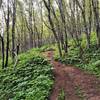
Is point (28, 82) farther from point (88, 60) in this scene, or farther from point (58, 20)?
point (58, 20)

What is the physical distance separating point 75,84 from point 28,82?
309 centimetres

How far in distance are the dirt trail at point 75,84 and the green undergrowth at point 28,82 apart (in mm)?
519

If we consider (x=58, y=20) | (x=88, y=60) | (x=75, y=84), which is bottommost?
(x=75, y=84)

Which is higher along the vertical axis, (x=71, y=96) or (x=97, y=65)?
(x=97, y=65)

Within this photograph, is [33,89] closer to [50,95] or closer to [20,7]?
[50,95]

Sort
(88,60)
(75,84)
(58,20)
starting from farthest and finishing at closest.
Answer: (58,20) → (88,60) → (75,84)

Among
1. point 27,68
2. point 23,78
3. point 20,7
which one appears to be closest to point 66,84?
point 23,78

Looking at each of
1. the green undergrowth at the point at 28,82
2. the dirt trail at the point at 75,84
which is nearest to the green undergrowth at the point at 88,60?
the dirt trail at the point at 75,84

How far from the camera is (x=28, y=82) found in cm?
1580

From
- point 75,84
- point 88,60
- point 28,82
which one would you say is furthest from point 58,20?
point 75,84

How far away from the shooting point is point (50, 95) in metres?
13.3

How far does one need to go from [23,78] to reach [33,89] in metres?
2.89

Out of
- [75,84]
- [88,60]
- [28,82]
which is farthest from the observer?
[88,60]

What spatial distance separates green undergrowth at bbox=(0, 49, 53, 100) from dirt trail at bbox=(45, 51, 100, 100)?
20.4 inches
